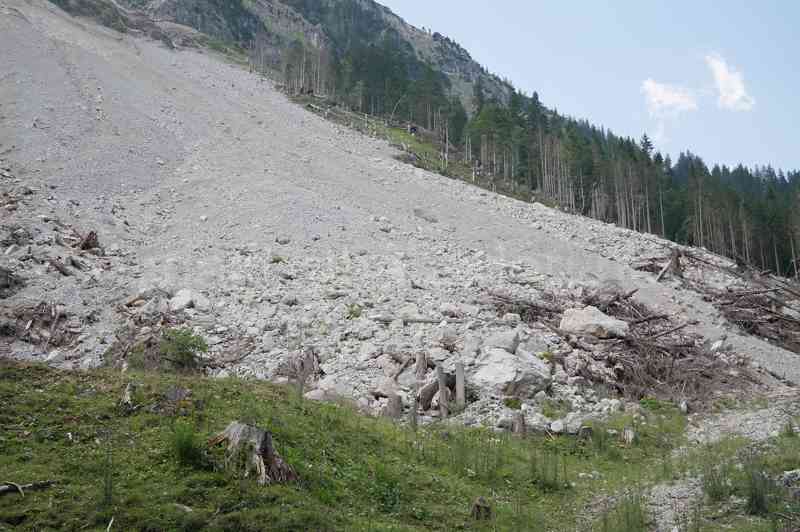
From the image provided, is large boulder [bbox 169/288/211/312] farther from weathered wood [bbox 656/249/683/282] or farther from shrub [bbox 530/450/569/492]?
weathered wood [bbox 656/249/683/282]

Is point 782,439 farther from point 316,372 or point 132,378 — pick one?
point 132,378

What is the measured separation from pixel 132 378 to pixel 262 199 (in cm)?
1829

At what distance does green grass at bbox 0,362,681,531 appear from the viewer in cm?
A: 655

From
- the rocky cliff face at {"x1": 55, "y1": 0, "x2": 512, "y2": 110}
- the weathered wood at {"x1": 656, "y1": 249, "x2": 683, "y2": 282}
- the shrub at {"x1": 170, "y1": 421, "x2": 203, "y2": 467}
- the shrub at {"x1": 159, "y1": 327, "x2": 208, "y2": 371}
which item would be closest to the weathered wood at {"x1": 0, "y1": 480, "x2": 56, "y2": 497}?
the shrub at {"x1": 170, "y1": 421, "x2": 203, "y2": 467}

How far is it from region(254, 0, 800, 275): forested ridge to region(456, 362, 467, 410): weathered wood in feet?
159

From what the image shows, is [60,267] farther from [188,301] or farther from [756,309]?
[756,309]

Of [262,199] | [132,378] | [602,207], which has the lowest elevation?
[132,378]

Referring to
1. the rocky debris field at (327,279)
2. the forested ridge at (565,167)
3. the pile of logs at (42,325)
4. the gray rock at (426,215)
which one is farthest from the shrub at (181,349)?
the forested ridge at (565,167)

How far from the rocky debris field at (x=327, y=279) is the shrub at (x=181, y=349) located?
573 mm

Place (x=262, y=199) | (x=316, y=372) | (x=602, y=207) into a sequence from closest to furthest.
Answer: (x=316, y=372)
(x=262, y=199)
(x=602, y=207)

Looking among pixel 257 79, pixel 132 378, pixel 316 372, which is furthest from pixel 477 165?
pixel 132 378

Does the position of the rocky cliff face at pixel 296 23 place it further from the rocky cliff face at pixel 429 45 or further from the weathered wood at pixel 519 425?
the weathered wood at pixel 519 425

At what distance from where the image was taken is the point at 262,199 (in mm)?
27406

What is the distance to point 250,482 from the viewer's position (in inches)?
281
